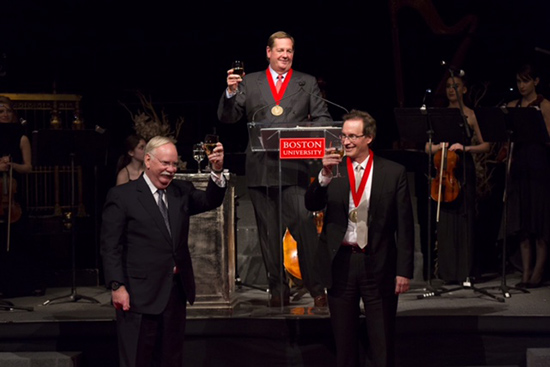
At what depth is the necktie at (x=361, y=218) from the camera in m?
5.40

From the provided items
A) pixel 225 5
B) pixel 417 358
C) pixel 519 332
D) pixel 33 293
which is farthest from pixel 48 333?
pixel 225 5

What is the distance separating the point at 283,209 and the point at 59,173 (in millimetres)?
3564

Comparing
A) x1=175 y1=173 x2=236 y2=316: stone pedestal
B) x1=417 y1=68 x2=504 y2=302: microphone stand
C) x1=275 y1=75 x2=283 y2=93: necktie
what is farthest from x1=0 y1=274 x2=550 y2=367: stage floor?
x1=275 y1=75 x2=283 y2=93: necktie

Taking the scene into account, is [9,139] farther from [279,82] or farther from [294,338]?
[294,338]

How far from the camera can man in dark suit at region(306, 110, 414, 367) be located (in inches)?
213

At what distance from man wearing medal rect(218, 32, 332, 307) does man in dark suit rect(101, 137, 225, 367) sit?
42.5 inches

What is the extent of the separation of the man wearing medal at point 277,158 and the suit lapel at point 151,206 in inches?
47.4

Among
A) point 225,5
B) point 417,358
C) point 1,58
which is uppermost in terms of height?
point 225,5

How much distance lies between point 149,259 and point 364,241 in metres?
1.21

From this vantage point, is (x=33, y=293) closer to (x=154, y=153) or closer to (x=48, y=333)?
(x=48, y=333)

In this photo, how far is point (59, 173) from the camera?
9.34 m

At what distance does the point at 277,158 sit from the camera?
6.44m

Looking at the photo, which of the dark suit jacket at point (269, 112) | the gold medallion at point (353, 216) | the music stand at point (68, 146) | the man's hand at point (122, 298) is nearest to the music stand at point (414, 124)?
the dark suit jacket at point (269, 112)

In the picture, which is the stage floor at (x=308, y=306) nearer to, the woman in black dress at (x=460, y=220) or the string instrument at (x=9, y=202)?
the woman in black dress at (x=460, y=220)
